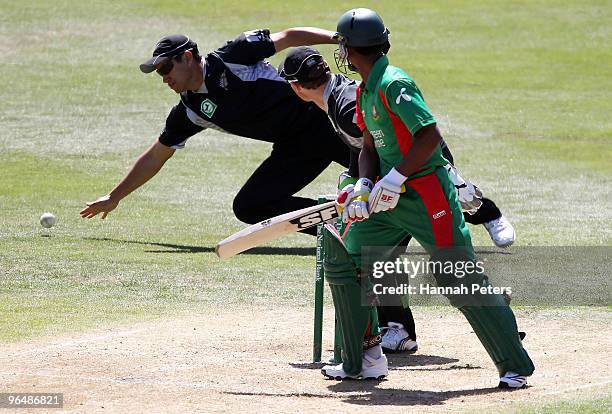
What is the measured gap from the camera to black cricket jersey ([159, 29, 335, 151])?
401 inches

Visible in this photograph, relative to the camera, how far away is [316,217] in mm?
6801

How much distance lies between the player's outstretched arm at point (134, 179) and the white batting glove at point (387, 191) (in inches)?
158

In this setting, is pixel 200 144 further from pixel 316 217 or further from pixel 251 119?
pixel 316 217

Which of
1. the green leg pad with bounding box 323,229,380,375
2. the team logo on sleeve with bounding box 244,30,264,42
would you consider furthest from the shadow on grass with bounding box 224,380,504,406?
the team logo on sleeve with bounding box 244,30,264,42

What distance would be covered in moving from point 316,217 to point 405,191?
595 millimetres

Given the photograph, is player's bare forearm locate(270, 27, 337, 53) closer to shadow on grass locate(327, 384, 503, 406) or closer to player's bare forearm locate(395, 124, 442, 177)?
player's bare forearm locate(395, 124, 442, 177)

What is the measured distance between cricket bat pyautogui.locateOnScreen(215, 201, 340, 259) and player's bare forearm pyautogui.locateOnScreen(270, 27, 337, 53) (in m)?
3.30

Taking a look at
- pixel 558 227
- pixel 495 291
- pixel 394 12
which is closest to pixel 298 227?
pixel 495 291

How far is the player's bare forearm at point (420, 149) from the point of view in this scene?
6281mm

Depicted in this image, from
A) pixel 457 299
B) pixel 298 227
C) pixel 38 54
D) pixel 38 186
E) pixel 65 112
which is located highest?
pixel 38 54

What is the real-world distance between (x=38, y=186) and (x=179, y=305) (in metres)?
6.33

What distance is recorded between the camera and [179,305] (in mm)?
9094

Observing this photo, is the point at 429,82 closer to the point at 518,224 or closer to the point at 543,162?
the point at 543,162

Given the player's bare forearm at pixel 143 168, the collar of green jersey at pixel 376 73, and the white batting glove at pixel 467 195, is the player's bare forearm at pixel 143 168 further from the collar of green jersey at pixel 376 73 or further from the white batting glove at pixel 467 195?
the collar of green jersey at pixel 376 73
